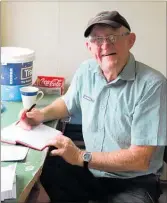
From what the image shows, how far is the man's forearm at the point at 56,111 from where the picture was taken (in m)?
1.53

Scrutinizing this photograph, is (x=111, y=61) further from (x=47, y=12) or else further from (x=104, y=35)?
(x=47, y=12)

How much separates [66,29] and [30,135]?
0.89 m

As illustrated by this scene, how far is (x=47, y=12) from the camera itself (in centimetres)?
198

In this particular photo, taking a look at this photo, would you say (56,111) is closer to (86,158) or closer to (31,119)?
(31,119)

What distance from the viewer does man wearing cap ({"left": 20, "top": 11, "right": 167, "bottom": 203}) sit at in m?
1.26

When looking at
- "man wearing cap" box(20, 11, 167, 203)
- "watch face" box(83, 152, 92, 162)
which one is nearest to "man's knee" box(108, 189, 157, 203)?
"man wearing cap" box(20, 11, 167, 203)

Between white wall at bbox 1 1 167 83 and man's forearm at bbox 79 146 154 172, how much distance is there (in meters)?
0.87

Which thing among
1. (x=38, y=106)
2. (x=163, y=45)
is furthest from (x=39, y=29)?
(x=163, y=45)

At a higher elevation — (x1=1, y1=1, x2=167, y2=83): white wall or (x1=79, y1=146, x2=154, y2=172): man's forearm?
(x1=1, y1=1, x2=167, y2=83): white wall

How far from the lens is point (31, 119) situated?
145cm

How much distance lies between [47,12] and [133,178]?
1.15 metres

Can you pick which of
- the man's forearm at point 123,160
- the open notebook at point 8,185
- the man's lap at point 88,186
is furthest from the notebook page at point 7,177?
the man's lap at point 88,186

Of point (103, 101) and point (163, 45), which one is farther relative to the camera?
point (163, 45)

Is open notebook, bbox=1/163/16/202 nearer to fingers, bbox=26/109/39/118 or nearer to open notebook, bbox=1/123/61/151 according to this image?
open notebook, bbox=1/123/61/151
